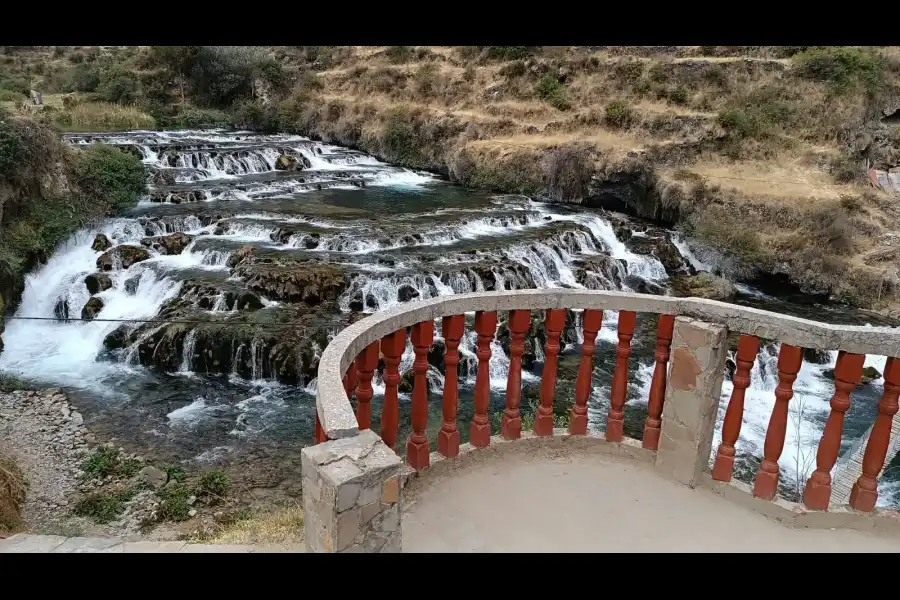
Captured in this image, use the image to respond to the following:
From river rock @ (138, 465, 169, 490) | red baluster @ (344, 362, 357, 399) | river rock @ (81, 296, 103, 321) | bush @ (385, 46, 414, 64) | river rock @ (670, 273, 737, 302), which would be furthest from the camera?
bush @ (385, 46, 414, 64)

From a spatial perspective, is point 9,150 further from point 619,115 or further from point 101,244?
point 619,115

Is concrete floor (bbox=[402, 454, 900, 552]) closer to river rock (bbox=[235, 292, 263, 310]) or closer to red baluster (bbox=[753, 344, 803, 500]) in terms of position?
red baluster (bbox=[753, 344, 803, 500])

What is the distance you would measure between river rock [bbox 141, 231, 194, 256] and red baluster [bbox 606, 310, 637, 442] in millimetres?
12841

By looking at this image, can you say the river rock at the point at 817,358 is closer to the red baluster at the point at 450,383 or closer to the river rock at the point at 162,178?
the red baluster at the point at 450,383

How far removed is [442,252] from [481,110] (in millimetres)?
14027

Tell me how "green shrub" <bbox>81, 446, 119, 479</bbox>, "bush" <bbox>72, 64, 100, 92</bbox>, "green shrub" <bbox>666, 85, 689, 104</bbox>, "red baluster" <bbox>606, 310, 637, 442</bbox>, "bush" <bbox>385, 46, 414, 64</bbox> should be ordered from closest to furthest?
"red baluster" <bbox>606, 310, 637, 442</bbox>
"green shrub" <bbox>81, 446, 119, 479</bbox>
"green shrub" <bbox>666, 85, 689, 104</bbox>
"bush" <bbox>72, 64, 100, 92</bbox>
"bush" <bbox>385, 46, 414, 64</bbox>

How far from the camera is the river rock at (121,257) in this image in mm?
14336

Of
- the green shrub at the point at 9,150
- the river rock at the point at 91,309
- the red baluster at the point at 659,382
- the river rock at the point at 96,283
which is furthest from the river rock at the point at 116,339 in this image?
the red baluster at the point at 659,382

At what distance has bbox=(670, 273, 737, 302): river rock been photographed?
52.1ft

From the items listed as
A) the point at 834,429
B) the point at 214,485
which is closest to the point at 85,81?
the point at 214,485

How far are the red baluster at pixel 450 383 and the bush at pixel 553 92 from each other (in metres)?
24.1

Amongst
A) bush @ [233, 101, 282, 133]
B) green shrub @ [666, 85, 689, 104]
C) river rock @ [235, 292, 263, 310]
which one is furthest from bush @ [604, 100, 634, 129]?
river rock @ [235, 292, 263, 310]

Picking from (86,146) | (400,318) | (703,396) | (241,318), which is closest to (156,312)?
(241,318)

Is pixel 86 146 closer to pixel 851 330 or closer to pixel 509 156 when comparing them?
pixel 509 156
